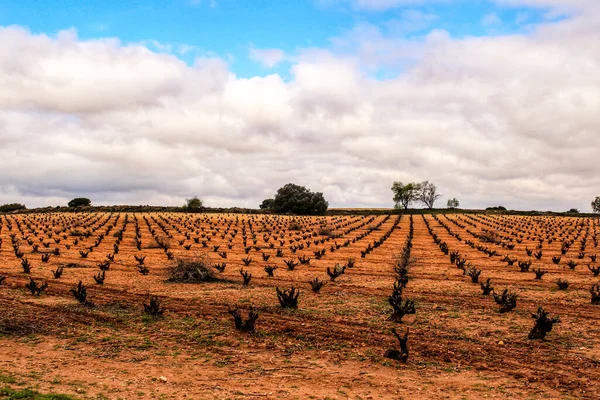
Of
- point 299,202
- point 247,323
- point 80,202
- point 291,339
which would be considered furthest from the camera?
point 80,202

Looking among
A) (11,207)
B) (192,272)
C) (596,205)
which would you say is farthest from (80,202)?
(596,205)

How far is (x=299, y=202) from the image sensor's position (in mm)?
98188

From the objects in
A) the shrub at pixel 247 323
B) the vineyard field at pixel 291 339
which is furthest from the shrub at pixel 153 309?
the shrub at pixel 247 323

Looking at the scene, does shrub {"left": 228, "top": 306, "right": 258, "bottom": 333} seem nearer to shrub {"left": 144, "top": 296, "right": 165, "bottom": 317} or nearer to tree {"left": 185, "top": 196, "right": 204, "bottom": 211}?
shrub {"left": 144, "top": 296, "right": 165, "bottom": 317}

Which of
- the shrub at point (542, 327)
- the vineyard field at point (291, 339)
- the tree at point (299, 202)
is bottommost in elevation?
the vineyard field at point (291, 339)

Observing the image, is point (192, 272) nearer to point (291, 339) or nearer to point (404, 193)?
point (291, 339)

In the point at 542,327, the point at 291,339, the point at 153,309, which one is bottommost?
the point at 291,339

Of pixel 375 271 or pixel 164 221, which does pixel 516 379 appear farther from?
pixel 164 221

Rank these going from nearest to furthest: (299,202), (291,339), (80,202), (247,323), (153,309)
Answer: (291,339), (247,323), (153,309), (299,202), (80,202)

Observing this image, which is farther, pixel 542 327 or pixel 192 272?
pixel 192 272

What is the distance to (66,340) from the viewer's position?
37.6 feet

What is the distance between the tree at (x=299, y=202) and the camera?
98375 mm

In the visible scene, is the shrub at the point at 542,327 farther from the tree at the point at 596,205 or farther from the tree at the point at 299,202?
the tree at the point at 596,205

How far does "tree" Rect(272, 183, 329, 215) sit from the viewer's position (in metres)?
98.4
